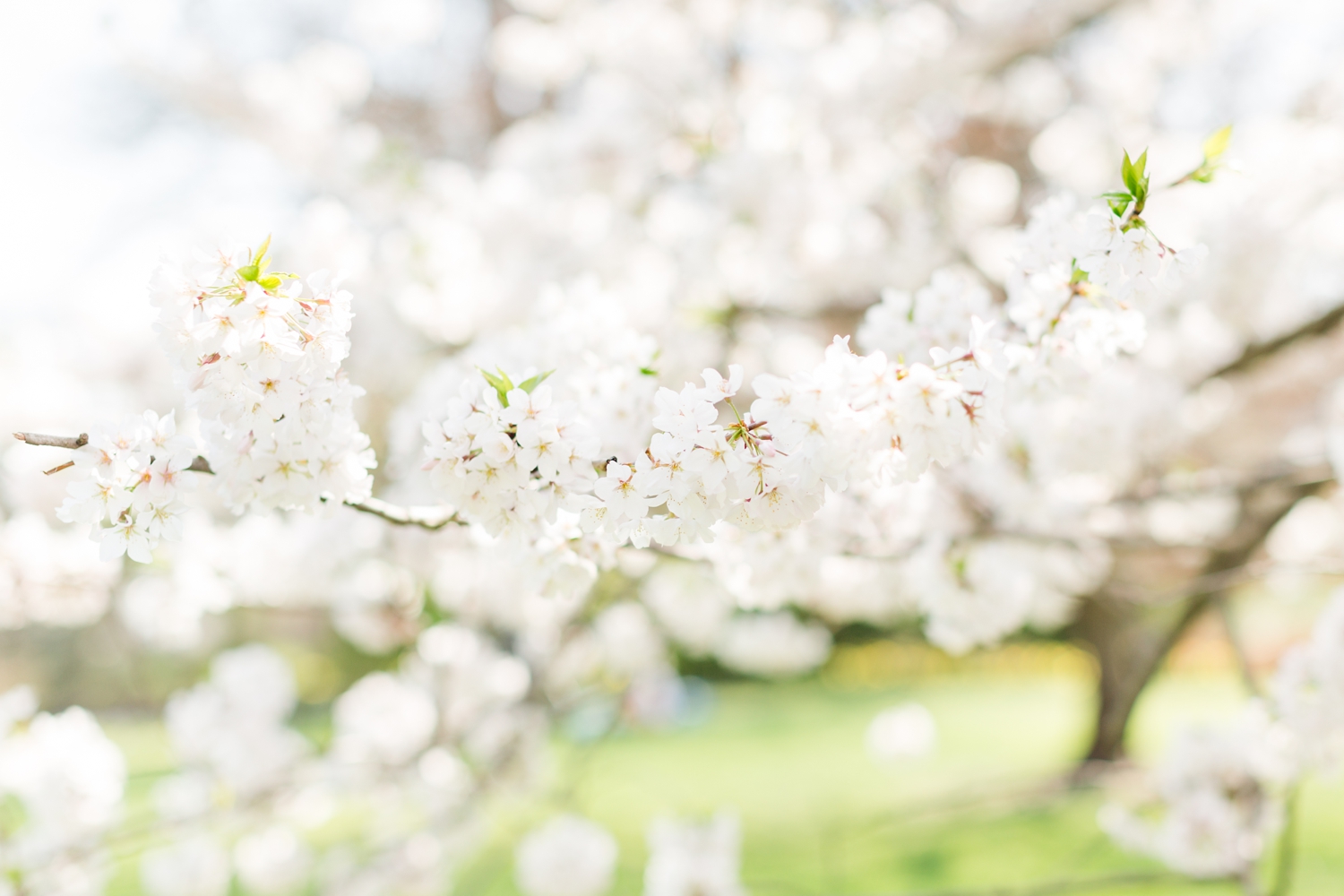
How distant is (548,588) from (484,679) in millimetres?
2715

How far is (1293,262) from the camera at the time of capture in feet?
9.02

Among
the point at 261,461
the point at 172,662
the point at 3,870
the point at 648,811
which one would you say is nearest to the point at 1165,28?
the point at 261,461

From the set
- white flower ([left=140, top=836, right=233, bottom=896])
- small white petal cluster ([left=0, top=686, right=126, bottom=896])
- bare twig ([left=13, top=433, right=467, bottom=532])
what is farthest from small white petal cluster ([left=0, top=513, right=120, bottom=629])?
bare twig ([left=13, top=433, right=467, bottom=532])

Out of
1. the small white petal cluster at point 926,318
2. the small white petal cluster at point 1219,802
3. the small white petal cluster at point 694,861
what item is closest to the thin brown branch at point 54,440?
the small white petal cluster at point 926,318

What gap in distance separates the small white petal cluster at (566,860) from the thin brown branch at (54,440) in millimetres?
2396

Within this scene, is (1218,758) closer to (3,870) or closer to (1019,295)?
(1019,295)

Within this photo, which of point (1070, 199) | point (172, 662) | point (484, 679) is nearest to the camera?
point (1070, 199)

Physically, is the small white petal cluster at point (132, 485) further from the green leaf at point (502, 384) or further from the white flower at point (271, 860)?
the white flower at point (271, 860)

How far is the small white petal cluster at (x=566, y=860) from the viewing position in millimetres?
2906

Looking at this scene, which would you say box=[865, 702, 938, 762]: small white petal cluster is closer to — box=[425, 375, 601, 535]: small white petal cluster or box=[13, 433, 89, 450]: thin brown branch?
box=[425, 375, 601, 535]: small white petal cluster

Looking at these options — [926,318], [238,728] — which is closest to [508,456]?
[926,318]

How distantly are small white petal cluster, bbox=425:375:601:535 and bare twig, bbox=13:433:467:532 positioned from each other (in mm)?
103

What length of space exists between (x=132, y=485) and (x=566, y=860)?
2.40 m

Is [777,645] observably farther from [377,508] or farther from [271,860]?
[377,508]
